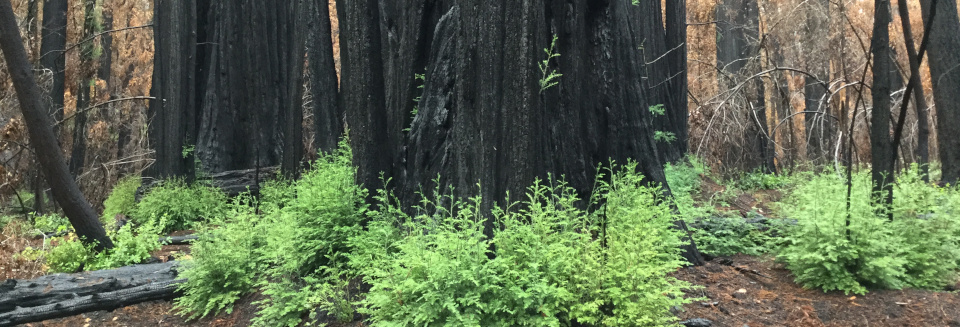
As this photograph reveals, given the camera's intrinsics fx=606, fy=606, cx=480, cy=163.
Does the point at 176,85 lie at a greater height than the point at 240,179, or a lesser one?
greater

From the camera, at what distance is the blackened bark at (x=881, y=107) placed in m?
5.70

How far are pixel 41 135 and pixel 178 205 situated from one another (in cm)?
346

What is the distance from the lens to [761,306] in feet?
16.8

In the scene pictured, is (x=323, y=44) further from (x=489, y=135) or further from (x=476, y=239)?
(x=476, y=239)

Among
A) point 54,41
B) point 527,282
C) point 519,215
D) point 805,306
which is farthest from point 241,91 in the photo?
point 805,306

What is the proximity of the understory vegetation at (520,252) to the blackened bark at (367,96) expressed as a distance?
12.4 inches

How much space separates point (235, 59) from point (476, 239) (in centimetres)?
1098

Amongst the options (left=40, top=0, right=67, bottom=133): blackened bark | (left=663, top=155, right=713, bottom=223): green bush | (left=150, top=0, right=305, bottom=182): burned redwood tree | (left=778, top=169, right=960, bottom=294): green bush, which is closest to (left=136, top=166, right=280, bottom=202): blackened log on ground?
(left=150, top=0, right=305, bottom=182): burned redwood tree

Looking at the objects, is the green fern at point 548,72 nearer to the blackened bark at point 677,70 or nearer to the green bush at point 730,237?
the green bush at point 730,237

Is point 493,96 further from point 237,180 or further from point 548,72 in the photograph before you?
point 237,180

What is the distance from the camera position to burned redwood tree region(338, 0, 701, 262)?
4.70 meters

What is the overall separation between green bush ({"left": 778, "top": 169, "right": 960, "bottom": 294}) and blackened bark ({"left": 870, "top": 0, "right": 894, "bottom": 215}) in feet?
0.99

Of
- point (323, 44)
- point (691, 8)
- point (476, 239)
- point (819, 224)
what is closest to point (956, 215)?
point (819, 224)

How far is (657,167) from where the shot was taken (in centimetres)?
629
